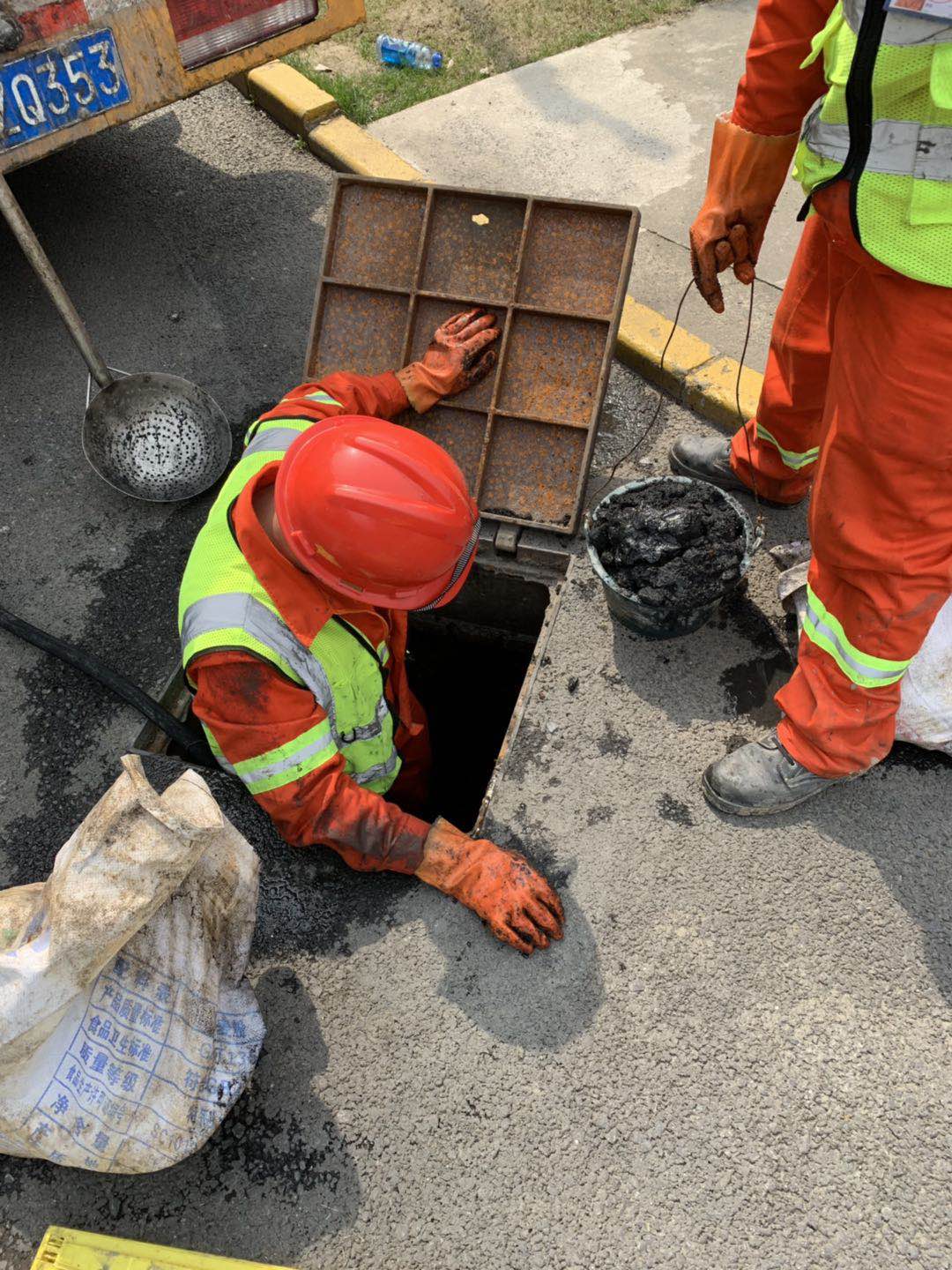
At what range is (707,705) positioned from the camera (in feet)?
10.2

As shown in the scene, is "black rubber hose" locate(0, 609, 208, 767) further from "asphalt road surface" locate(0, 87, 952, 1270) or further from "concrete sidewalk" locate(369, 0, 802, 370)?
"concrete sidewalk" locate(369, 0, 802, 370)

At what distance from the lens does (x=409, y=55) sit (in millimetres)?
5684

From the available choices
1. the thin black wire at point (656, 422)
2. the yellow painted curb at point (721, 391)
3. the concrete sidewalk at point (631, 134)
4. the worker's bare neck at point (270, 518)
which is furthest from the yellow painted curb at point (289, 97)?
the worker's bare neck at point (270, 518)

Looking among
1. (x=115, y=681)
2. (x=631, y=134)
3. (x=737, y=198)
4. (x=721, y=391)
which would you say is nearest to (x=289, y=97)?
(x=631, y=134)

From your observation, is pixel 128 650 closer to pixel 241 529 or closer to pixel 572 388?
pixel 241 529

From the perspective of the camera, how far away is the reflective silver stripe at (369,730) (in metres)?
2.84

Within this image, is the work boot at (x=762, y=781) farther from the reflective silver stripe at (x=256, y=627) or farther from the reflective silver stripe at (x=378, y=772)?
the reflective silver stripe at (x=256, y=627)

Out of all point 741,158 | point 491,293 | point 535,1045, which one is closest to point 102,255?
point 491,293

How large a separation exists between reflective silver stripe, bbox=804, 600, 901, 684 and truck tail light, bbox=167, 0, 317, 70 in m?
3.34

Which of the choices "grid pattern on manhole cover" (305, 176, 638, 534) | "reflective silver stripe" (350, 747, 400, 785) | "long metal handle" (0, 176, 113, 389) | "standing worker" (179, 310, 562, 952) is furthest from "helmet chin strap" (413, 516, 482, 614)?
"long metal handle" (0, 176, 113, 389)

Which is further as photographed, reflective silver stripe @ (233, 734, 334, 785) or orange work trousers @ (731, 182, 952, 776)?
reflective silver stripe @ (233, 734, 334, 785)

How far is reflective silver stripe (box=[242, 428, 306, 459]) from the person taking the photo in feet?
8.88

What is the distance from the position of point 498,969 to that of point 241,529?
1429mm

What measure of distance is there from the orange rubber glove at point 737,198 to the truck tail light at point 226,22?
88.0 inches
